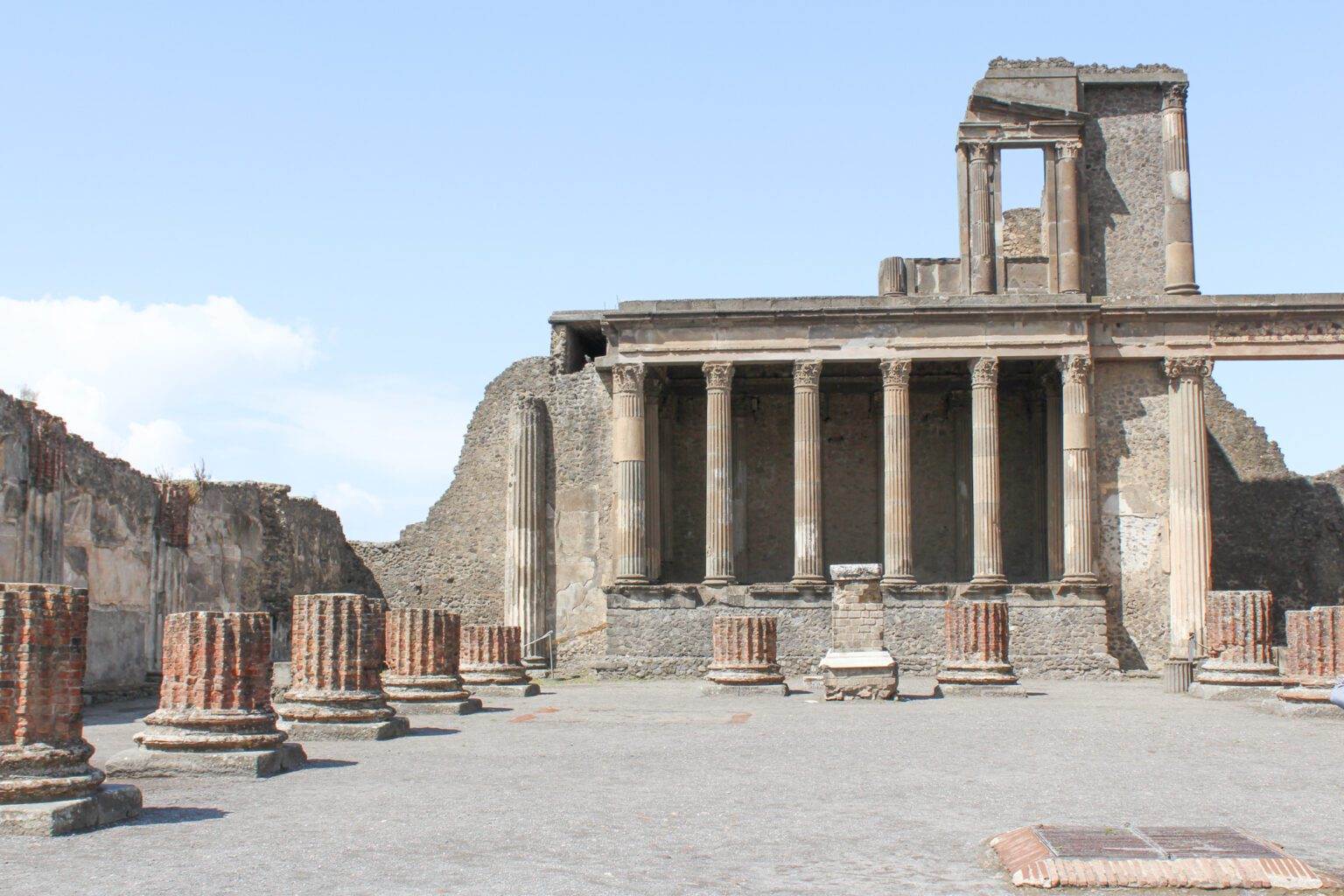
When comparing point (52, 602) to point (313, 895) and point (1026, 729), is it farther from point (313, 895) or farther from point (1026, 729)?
point (1026, 729)

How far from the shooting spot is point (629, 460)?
2767 cm

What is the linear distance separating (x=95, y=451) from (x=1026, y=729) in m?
11.7

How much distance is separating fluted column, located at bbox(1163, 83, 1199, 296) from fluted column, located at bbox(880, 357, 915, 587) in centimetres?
584

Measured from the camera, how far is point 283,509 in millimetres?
27891

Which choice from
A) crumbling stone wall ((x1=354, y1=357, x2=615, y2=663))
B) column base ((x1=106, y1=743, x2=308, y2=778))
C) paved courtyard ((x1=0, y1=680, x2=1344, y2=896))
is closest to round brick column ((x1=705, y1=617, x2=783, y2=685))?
paved courtyard ((x1=0, y1=680, x2=1344, y2=896))

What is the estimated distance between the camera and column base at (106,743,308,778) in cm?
1024

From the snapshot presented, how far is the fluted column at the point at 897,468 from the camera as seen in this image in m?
27.3

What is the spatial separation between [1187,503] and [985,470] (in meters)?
3.61

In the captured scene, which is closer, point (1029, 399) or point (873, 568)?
point (873, 568)

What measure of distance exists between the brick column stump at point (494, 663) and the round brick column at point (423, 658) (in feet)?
10.4

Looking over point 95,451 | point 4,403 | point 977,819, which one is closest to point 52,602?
point 977,819

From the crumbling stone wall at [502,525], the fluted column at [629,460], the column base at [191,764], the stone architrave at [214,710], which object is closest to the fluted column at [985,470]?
the fluted column at [629,460]

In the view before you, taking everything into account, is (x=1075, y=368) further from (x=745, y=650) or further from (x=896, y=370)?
(x=745, y=650)

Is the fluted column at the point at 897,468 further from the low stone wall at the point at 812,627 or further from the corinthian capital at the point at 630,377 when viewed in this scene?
the corinthian capital at the point at 630,377
